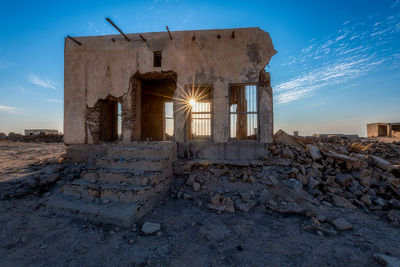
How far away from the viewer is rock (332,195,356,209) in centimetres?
387

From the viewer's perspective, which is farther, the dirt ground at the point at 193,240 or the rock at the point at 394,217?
the rock at the point at 394,217

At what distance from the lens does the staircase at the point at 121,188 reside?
3186mm

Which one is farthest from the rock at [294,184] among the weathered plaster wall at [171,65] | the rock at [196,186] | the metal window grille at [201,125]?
the metal window grille at [201,125]

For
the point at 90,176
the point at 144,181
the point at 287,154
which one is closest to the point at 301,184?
the point at 287,154

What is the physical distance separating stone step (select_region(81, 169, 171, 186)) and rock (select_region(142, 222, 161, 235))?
922 mm

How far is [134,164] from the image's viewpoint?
13.9 ft

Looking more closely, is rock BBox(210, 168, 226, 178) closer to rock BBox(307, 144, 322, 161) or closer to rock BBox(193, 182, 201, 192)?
rock BBox(193, 182, 201, 192)

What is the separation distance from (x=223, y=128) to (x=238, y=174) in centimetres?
152

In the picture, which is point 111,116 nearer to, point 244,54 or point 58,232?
point 58,232

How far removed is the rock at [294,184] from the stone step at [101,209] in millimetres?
3509

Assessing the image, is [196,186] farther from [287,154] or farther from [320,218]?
[287,154]

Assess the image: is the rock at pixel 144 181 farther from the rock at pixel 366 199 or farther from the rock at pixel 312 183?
the rock at pixel 366 199

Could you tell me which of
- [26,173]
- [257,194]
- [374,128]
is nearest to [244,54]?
[257,194]

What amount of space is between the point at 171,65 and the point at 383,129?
23.8m
